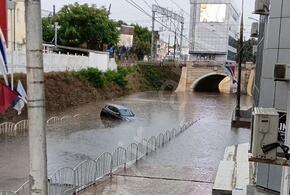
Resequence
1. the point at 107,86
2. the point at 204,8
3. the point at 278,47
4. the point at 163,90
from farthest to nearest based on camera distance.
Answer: the point at 204,8 → the point at 163,90 → the point at 107,86 → the point at 278,47

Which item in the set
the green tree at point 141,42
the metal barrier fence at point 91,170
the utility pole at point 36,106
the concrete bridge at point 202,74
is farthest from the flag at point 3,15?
the green tree at point 141,42

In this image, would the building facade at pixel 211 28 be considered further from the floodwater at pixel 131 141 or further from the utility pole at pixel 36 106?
the utility pole at pixel 36 106

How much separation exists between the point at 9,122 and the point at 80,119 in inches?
275

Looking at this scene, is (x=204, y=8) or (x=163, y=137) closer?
(x=163, y=137)

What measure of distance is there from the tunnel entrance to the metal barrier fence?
51.3 metres

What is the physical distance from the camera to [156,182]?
14.7 meters

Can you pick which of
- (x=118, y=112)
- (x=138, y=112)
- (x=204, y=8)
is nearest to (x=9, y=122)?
(x=118, y=112)

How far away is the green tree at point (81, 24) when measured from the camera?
54.2 m

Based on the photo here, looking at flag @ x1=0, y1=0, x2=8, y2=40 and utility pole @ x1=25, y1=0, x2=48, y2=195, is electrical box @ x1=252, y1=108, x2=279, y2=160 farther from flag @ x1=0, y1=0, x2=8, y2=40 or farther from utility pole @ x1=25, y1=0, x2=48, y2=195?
flag @ x1=0, y1=0, x2=8, y2=40

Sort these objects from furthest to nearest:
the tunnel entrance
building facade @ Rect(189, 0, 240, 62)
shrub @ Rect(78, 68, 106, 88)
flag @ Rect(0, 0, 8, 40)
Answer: building facade @ Rect(189, 0, 240, 62), the tunnel entrance, shrub @ Rect(78, 68, 106, 88), flag @ Rect(0, 0, 8, 40)

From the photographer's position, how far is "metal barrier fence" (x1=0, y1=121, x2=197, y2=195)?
1275cm

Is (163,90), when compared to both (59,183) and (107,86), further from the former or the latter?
(59,183)

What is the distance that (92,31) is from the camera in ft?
182

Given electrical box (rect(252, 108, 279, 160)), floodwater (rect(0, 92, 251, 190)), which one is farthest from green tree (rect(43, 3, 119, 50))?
electrical box (rect(252, 108, 279, 160))
